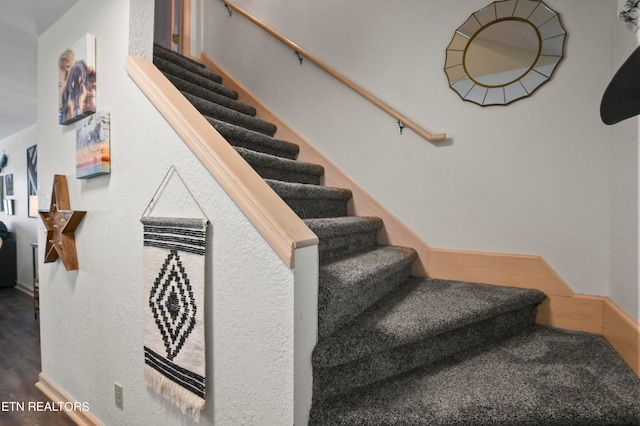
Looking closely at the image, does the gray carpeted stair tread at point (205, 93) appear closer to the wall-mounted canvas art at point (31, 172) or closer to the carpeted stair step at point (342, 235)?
the carpeted stair step at point (342, 235)

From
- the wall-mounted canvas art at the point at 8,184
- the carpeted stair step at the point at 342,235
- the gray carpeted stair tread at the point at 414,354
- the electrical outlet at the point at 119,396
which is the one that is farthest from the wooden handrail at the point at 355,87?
the wall-mounted canvas art at the point at 8,184

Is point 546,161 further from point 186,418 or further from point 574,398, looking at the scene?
point 186,418

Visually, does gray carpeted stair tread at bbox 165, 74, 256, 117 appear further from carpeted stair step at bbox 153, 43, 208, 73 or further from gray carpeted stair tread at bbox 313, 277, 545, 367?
gray carpeted stair tread at bbox 313, 277, 545, 367

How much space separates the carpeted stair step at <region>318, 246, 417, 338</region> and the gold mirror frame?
3.49 ft

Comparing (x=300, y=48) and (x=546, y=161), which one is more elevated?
(x=300, y=48)

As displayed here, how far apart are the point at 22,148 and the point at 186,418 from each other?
577 centimetres

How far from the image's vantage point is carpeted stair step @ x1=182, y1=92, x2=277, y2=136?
2.01m

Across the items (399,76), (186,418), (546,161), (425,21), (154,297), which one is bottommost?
(186,418)

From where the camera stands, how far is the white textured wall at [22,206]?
4.60 meters

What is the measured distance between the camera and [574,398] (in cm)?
101

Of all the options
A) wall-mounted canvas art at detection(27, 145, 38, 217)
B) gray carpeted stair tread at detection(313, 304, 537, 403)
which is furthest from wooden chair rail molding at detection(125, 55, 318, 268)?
wall-mounted canvas art at detection(27, 145, 38, 217)

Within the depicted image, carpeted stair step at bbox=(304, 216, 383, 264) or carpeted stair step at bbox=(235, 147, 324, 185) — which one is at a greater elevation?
carpeted stair step at bbox=(235, 147, 324, 185)

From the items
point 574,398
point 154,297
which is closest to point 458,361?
point 574,398

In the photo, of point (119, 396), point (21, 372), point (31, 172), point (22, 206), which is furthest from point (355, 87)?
point (22, 206)
